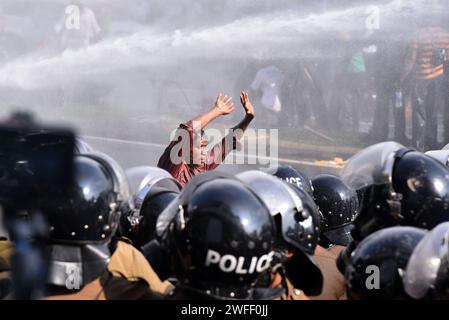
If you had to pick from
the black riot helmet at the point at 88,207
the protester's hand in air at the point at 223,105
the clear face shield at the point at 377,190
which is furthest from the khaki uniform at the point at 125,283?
the protester's hand in air at the point at 223,105

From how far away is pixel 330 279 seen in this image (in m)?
3.58

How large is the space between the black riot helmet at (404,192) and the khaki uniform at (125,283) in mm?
1285

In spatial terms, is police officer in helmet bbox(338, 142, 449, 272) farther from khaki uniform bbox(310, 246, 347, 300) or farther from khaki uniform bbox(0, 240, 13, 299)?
khaki uniform bbox(0, 240, 13, 299)

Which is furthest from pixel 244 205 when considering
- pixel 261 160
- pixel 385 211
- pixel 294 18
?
pixel 294 18

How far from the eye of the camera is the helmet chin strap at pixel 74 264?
2.86m

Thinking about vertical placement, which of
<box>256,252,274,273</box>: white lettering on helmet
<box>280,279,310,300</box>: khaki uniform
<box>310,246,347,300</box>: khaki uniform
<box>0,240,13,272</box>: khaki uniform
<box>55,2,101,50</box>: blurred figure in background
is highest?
<box>55,2,101,50</box>: blurred figure in background

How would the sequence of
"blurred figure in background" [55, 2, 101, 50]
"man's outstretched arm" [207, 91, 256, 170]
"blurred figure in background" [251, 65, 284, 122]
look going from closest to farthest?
1. "man's outstretched arm" [207, 91, 256, 170]
2. "blurred figure in background" [55, 2, 101, 50]
3. "blurred figure in background" [251, 65, 284, 122]

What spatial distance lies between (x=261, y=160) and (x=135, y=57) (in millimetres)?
3464

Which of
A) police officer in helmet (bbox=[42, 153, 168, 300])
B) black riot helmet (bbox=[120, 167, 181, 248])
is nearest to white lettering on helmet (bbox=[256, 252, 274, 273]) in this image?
police officer in helmet (bbox=[42, 153, 168, 300])

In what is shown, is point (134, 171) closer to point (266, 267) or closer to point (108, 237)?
point (108, 237)

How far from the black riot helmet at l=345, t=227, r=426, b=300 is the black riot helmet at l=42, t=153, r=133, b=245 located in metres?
1.10

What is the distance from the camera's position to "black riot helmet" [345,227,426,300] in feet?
8.84

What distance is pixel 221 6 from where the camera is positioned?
48.7 ft

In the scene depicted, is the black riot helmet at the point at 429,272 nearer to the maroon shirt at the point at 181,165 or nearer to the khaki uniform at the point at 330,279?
the khaki uniform at the point at 330,279
